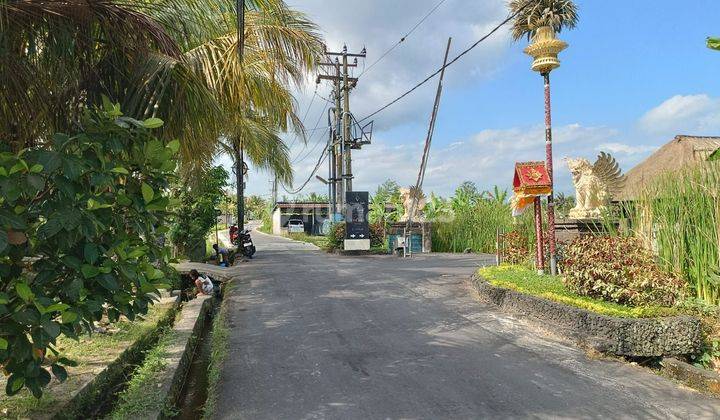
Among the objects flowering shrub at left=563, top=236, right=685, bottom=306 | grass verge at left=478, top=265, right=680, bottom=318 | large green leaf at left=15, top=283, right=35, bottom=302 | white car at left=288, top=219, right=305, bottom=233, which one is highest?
white car at left=288, top=219, right=305, bottom=233

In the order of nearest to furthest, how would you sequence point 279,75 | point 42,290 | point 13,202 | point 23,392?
point 13,202 → point 42,290 → point 23,392 → point 279,75

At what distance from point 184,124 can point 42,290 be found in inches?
140

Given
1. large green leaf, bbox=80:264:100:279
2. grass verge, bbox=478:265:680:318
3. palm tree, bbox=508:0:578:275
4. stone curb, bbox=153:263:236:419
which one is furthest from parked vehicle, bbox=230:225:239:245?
large green leaf, bbox=80:264:100:279

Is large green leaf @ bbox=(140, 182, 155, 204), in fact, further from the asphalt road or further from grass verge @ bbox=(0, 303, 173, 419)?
the asphalt road

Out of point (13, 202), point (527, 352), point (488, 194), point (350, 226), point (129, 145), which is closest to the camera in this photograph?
point (13, 202)

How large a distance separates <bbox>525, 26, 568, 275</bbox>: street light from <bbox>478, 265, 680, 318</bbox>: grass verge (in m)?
0.72

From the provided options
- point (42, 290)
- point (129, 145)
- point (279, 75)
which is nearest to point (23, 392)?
point (42, 290)

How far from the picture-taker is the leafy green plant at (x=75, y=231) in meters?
2.53

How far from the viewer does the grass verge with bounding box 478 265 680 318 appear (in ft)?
18.8

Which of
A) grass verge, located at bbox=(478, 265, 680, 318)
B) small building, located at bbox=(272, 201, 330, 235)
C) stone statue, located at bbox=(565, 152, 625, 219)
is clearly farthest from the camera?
small building, located at bbox=(272, 201, 330, 235)

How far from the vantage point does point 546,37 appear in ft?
29.6

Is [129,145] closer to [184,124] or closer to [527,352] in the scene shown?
[184,124]

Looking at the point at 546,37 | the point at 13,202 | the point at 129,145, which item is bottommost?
the point at 13,202

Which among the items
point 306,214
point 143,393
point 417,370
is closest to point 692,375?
point 417,370
